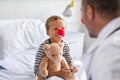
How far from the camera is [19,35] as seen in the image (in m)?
2.18

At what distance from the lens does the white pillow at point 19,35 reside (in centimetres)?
203

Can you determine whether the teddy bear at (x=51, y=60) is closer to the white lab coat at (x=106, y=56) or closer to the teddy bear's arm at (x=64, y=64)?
the teddy bear's arm at (x=64, y=64)

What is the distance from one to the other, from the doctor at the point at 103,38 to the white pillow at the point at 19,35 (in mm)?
1205

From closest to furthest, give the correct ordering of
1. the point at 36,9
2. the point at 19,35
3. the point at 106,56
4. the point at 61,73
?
the point at 106,56 → the point at 61,73 → the point at 19,35 → the point at 36,9

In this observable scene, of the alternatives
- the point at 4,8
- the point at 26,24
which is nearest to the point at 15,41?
the point at 26,24

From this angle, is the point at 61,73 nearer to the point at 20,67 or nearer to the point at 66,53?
the point at 66,53

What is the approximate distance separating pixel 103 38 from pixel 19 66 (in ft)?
3.79

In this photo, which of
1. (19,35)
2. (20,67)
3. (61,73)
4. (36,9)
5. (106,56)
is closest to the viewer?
(106,56)

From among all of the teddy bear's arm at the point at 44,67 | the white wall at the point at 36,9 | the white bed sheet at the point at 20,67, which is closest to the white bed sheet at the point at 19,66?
the white bed sheet at the point at 20,67

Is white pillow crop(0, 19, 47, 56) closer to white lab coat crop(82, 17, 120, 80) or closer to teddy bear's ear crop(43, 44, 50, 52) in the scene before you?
teddy bear's ear crop(43, 44, 50, 52)

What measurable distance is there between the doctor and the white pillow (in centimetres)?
121

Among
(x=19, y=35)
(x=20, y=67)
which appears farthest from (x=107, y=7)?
(x=19, y=35)

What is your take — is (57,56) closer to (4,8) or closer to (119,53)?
(119,53)

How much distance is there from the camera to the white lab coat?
756 mm
